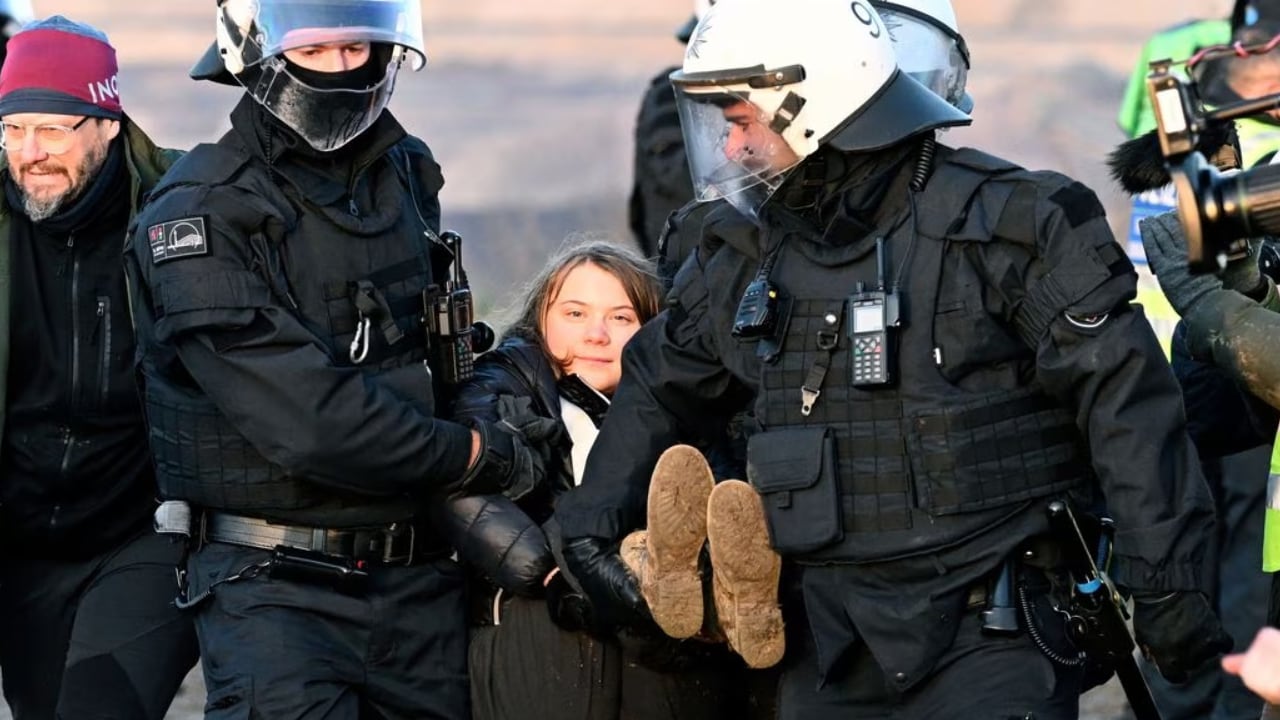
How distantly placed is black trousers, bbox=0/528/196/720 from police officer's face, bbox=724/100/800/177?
6.61ft

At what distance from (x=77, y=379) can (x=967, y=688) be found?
2.58 meters

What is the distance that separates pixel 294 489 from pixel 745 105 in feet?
4.59

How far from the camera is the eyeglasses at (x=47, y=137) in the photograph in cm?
608

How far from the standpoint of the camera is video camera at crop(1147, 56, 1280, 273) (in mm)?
3627

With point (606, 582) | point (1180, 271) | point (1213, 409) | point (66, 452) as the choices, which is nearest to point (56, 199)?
point (66, 452)

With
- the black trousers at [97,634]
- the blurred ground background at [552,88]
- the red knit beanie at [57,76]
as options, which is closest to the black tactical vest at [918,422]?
the black trousers at [97,634]

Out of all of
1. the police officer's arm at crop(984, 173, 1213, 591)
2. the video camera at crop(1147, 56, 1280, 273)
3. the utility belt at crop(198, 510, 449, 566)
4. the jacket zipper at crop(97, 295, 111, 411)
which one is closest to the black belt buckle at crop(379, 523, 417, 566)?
the utility belt at crop(198, 510, 449, 566)

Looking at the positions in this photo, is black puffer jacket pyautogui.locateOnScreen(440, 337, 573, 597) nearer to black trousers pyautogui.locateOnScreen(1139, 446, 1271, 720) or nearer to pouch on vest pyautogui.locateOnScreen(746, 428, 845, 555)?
pouch on vest pyautogui.locateOnScreen(746, 428, 845, 555)

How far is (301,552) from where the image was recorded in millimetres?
5465

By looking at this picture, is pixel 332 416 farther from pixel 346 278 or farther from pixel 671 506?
pixel 671 506

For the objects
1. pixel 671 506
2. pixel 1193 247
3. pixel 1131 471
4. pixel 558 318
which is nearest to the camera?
pixel 1193 247

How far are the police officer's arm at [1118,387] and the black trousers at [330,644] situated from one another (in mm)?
1721

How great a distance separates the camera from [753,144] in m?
5.04

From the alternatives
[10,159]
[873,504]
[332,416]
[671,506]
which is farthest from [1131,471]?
[10,159]
